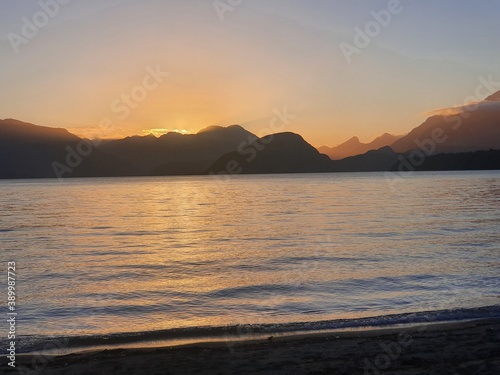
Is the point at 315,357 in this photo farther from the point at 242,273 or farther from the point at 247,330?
the point at 242,273

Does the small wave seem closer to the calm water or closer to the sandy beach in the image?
the calm water

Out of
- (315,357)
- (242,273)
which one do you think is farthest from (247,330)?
(242,273)

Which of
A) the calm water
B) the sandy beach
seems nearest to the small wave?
the calm water

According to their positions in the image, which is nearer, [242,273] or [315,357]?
[315,357]

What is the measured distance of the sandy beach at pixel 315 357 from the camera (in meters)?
11.2

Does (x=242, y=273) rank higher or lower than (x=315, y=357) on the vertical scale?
lower

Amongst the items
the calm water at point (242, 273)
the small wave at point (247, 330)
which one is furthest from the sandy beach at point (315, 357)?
the calm water at point (242, 273)

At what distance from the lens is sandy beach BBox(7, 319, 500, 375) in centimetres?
1120

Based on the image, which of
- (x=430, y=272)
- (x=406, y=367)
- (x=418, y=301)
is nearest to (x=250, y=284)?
(x=418, y=301)

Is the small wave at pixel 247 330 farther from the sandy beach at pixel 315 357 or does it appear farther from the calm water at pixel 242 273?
the sandy beach at pixel 315 357

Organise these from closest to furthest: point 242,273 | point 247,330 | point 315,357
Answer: point 315,357, point 247,330, point 242,273

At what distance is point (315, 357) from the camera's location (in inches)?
479

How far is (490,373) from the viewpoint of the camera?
10.4 m

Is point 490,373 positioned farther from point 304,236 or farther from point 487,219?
point 487,219
